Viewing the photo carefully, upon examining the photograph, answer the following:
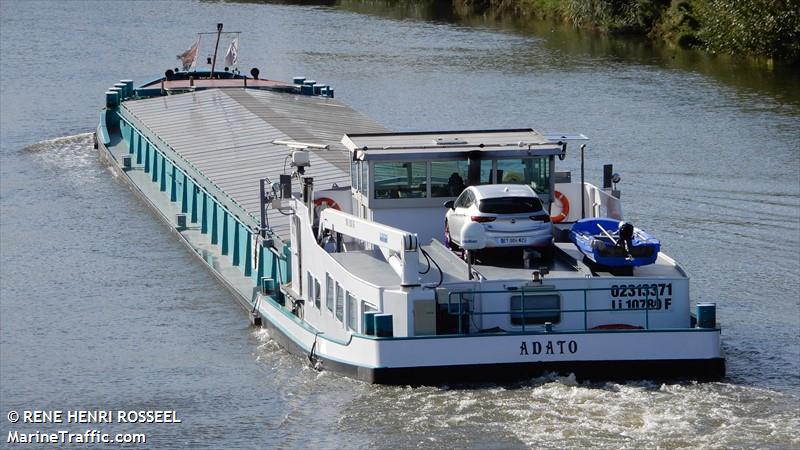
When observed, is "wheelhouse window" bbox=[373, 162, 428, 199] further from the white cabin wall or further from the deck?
the deck

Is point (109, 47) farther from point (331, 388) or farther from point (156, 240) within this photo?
point (331, 388)

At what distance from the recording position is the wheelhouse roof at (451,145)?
2161 centimetres

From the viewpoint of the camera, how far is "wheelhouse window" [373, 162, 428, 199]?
21.8 meters

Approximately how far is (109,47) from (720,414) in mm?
44635

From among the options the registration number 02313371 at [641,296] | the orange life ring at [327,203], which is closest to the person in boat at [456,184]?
the orange life ring at [327,203]

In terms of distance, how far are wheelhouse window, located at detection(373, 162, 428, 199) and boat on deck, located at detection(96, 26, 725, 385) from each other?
2 cm

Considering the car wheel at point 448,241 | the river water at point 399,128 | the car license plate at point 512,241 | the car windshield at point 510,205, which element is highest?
the car windshield at point 510,205

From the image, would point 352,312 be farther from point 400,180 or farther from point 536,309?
point 536,309

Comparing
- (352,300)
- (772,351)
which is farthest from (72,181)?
(772,351)

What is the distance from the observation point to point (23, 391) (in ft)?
70.6

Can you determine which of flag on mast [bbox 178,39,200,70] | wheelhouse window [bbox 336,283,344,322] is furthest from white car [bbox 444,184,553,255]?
flag on mast [bbox 178,39,200,70]

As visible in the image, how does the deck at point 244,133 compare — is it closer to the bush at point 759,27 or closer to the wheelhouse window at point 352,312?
the wheelhouse window at point 352,312

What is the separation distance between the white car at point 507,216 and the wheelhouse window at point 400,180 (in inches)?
48.8

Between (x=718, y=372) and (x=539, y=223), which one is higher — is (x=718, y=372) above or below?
below
